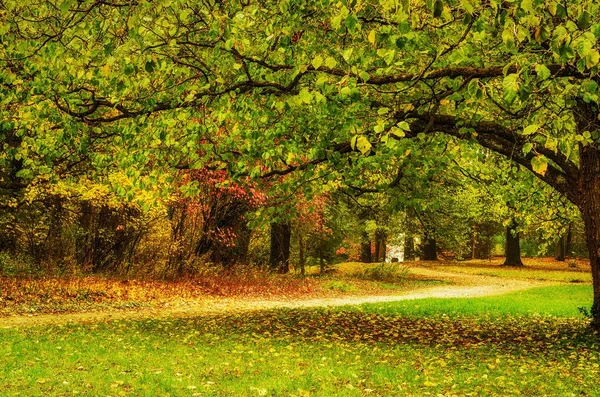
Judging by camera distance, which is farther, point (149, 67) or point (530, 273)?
point (530, 273)

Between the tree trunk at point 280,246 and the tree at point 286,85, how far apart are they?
1716cm

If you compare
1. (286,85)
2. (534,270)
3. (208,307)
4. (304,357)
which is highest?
(286,85)

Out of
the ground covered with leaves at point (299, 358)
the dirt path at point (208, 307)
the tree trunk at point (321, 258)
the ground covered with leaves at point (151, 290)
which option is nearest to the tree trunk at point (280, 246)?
the ground covered with leaves at point (151, 290)

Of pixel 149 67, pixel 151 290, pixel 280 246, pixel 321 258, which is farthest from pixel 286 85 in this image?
pixel 321 258

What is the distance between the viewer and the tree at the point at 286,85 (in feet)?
27.5

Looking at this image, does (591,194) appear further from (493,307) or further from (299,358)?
(493,307)

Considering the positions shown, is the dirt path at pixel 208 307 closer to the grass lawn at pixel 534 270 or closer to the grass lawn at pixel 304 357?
the grass lawn at pixel 304 357

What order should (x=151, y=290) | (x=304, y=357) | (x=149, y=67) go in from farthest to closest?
(x=151, y=290) → (x=304, y=357) → (x=149, y=67)

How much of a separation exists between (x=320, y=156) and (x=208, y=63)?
2806mm

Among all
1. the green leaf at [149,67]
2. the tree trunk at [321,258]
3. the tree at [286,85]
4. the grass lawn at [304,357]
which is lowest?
the grass lawn at [304,357]

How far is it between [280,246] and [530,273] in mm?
20723

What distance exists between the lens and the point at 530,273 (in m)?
42.1

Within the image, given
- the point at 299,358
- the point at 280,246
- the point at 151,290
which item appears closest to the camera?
the point at 299,358

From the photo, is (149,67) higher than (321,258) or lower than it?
higher
